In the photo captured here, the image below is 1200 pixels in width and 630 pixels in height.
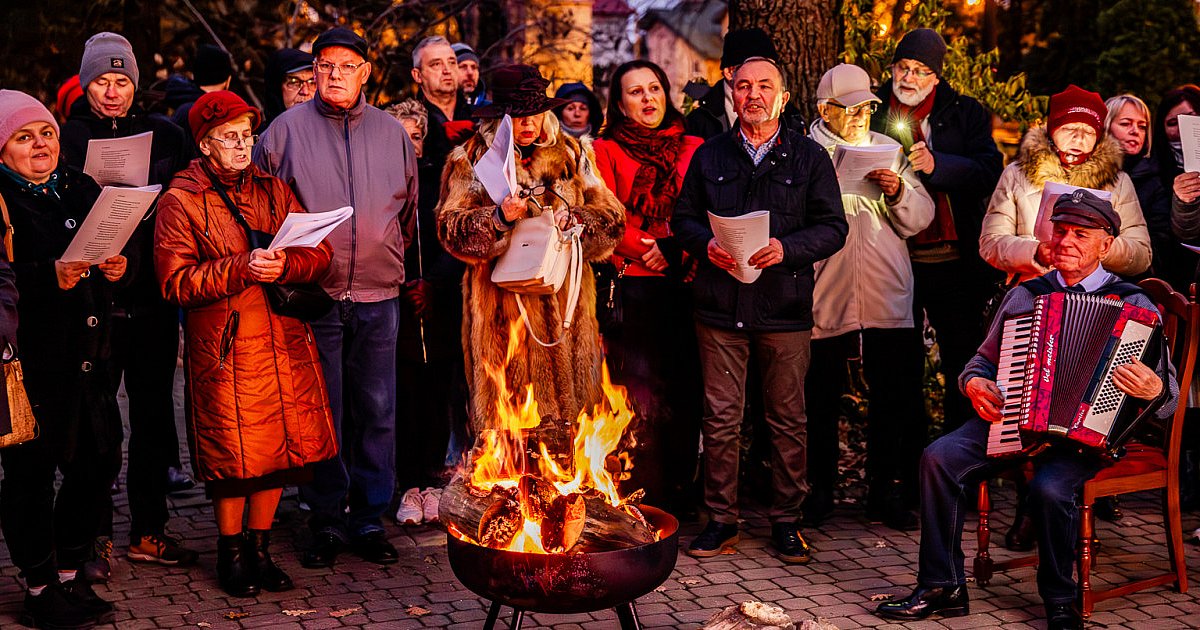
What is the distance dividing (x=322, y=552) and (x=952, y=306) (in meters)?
3.64

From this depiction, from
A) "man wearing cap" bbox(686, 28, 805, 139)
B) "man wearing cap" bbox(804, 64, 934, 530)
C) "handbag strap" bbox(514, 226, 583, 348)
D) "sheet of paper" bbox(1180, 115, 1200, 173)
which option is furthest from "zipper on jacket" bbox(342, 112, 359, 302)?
"sheet of paper" bbox(1180, 115, 1200, 173)

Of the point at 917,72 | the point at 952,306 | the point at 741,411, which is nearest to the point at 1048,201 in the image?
the point at 952,306

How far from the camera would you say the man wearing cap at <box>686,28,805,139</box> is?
7.48 m

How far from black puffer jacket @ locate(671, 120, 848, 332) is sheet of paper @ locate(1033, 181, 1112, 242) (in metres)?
0.96

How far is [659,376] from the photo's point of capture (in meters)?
7.35

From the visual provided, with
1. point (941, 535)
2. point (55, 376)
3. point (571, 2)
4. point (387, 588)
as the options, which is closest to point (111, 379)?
point (55, 376)

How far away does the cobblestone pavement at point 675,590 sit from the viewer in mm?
5883

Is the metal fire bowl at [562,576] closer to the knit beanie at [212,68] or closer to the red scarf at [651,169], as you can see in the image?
the red scarf at [651,169]

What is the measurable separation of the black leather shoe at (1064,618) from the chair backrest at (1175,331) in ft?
3.24

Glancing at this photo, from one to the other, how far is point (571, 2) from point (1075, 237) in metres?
13.0

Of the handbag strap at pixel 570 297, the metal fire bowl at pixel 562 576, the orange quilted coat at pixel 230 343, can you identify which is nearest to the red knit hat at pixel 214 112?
the orange quilted coat at pixel 230 343

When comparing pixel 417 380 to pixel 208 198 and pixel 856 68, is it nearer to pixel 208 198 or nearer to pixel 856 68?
pixel 208 198

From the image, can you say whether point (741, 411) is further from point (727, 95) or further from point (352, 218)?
point (352, 218)

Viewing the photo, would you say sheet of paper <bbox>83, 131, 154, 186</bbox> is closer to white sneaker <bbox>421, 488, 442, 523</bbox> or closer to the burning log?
the burning log
